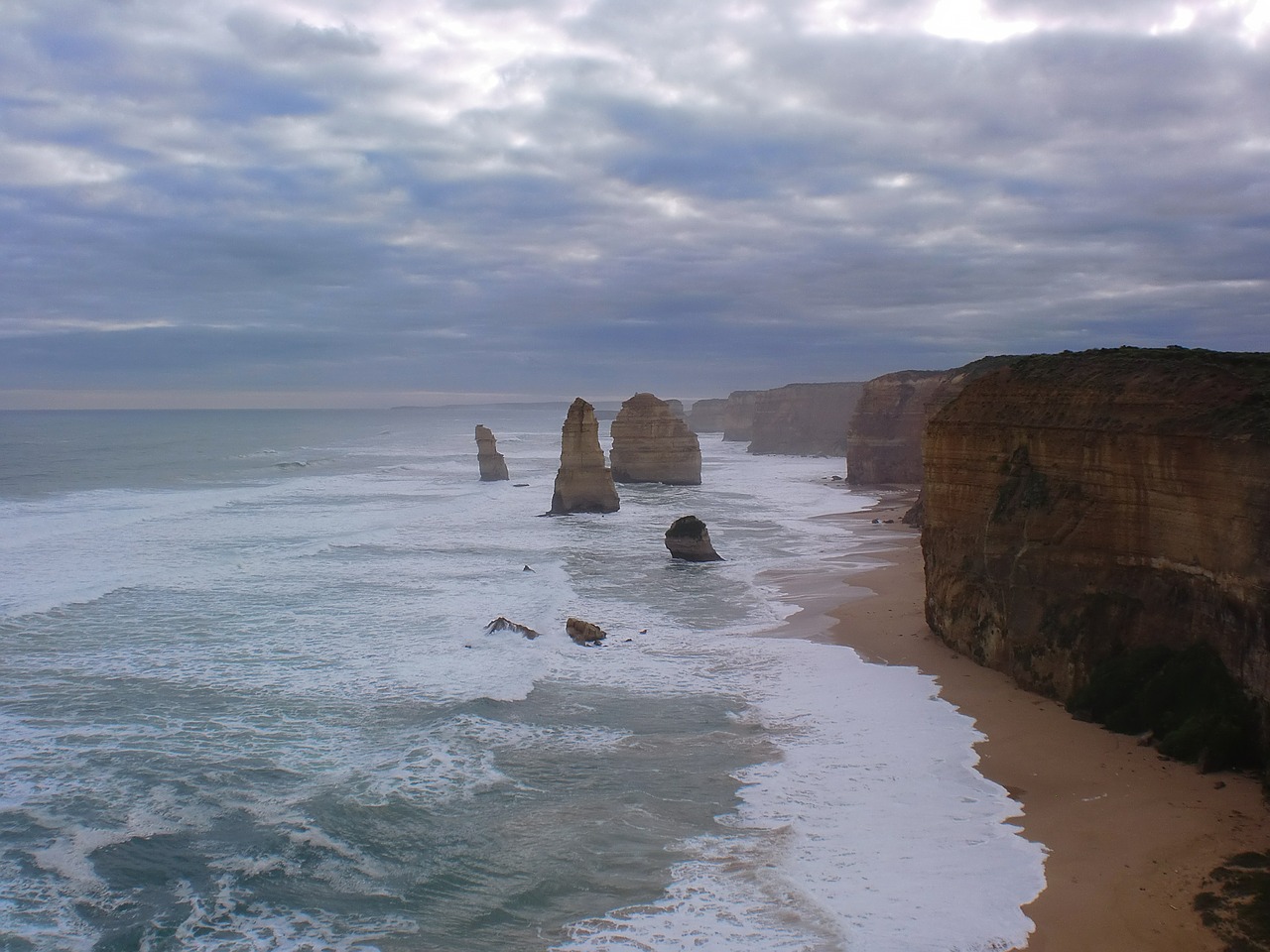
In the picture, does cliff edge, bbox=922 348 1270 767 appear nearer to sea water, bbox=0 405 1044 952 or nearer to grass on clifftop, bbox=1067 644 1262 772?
grass on clifftop, bbox=1067 644 1262 772

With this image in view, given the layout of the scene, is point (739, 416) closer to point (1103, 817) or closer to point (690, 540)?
point (690, 540)

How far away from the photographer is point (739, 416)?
12975 cm

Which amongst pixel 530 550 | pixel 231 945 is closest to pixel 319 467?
pixel 530 550

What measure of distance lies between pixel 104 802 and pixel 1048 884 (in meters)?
11.8

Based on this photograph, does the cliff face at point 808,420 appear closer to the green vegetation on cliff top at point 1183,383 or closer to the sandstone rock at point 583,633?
the sandstone rock at point 583,633

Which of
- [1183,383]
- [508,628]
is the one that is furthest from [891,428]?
[1183,383]

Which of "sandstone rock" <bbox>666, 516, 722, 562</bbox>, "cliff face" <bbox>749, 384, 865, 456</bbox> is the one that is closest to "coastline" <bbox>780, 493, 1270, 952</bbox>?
"sandstone rock" <bbox>666, 516, 722, 562</bbox>

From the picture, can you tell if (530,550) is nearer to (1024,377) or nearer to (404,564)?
(404,564)

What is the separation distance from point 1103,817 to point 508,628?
13.8 m

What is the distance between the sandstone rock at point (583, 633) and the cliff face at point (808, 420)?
78.8 metres

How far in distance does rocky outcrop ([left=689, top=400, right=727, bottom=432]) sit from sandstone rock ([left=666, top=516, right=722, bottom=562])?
12556cm

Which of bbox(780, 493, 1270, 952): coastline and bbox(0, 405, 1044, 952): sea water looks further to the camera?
bbox(0, 405, 1044, 952): sea water

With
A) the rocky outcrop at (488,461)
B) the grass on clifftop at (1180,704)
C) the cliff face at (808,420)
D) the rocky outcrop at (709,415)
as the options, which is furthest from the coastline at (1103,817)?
the rocky outcrop at (709,415)

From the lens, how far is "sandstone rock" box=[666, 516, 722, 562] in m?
31.7
